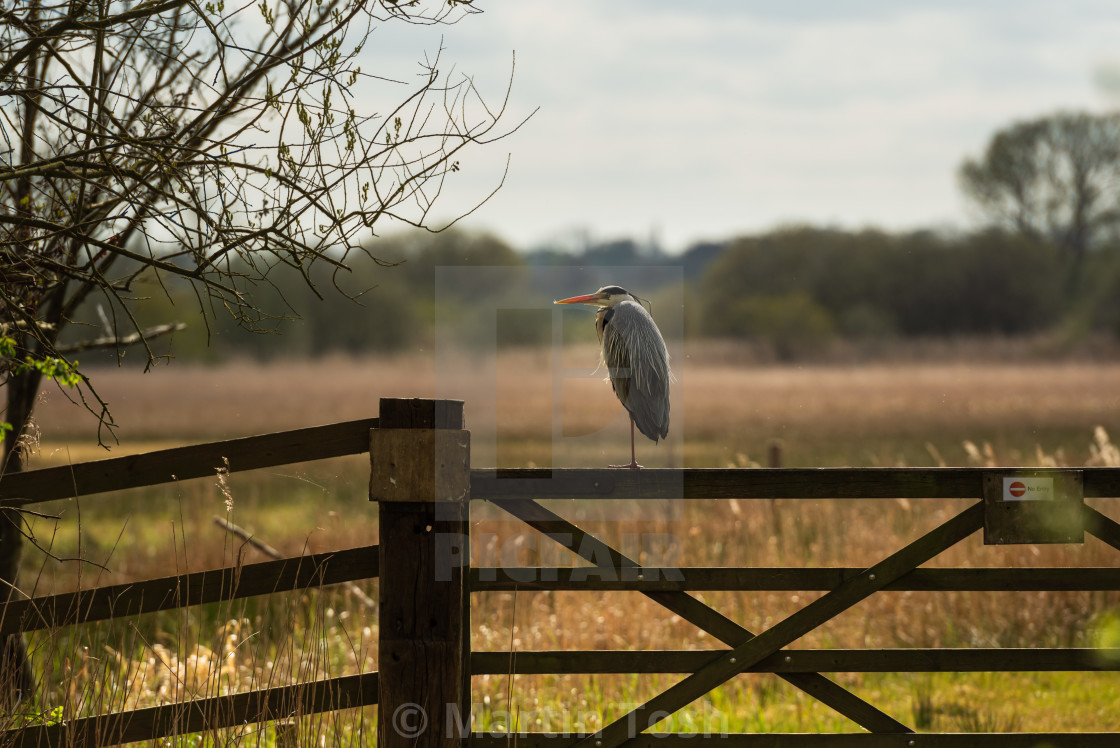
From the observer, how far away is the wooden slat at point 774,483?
3.28m

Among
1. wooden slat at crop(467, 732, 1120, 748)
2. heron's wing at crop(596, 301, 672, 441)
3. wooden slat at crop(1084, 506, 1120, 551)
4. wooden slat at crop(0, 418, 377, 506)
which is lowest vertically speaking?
wooden slat at crop(467, 732, 1120, 748)

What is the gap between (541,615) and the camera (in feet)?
21.7

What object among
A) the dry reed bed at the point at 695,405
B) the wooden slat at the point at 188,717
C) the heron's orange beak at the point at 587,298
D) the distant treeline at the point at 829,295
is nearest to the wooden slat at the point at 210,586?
the wooden slat at the point at 188,717

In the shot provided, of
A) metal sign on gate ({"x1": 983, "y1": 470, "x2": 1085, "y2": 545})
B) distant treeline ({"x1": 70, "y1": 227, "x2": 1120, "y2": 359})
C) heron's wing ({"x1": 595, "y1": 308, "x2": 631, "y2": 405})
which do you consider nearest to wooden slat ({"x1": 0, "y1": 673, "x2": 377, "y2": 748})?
metal sign on gate ({"x1": 983, "y1": 470, "x2": 1085, "y2": 545})

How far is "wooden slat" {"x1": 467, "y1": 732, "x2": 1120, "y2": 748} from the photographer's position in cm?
325

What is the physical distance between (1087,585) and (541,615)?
385cm

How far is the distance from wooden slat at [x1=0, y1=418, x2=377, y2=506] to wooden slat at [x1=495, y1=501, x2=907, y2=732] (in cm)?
57

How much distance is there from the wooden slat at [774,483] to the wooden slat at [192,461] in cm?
69

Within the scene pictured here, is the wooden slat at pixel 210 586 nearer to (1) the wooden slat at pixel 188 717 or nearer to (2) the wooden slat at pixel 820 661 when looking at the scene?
(1) the wooden slat at pixel 188 717

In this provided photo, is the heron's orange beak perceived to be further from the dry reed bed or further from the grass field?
the dry reed bed

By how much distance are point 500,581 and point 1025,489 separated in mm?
1803

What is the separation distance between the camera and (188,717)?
3168 millimetres

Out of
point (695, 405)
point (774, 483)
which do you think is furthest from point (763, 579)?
point (695, 405)

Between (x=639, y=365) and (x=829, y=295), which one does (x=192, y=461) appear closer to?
(x=639, y=365)
